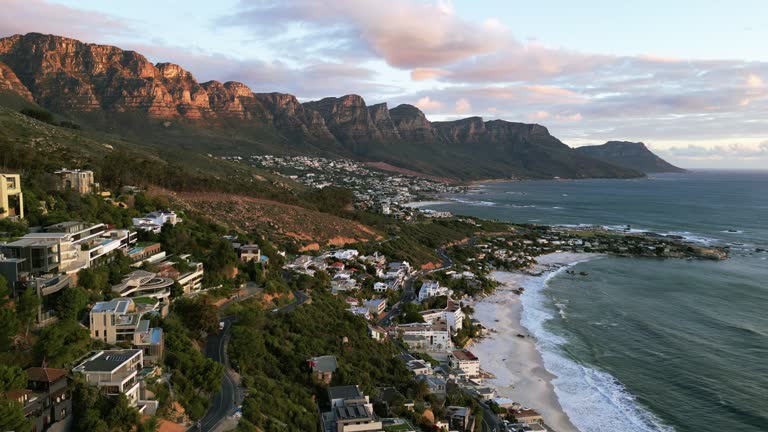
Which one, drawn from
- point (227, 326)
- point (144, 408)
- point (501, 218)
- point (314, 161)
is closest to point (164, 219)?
point (227, 326)

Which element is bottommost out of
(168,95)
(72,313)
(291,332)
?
(291,332)

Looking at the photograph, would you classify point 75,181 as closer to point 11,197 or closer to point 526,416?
point 11,197

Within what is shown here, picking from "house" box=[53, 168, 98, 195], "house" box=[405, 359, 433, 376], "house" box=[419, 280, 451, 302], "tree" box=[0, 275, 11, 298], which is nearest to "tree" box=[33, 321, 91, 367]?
"tree" box=[0, 275, 11, 298]

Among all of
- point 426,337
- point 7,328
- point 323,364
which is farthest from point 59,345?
point 426,337

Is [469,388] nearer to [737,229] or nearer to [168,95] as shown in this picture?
[737,229]

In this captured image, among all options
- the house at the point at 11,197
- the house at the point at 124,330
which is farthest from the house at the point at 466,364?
the house at the point at 11,197
